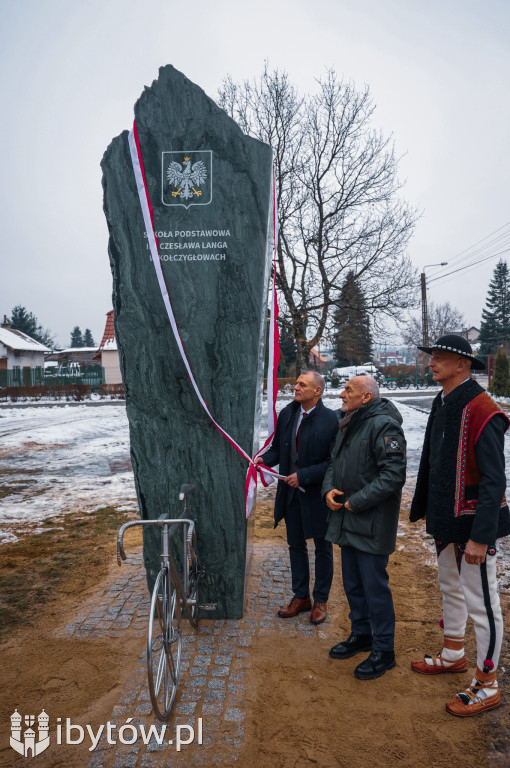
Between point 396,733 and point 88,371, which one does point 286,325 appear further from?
point 88,371

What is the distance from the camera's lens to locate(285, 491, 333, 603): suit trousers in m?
3.89

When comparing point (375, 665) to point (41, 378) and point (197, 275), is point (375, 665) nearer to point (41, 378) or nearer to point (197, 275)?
point (197, 275)

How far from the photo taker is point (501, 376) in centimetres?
2244

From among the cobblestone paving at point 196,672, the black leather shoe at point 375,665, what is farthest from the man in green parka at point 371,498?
the cobblestone paving at point 196,672

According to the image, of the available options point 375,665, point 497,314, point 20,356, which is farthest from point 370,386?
point 497,314

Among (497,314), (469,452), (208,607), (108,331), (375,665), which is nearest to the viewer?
(469,452)

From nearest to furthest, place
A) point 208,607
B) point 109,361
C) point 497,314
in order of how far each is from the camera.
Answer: point 208,607
point 109,361
point 497,314

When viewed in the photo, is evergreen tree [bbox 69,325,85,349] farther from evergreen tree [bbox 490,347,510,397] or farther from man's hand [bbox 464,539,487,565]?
man's hand [bbox 464,539,487,565]

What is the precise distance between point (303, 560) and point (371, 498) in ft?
3.94

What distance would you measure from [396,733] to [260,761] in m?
0.73

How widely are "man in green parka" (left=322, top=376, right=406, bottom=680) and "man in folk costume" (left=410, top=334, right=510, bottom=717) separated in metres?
0.25

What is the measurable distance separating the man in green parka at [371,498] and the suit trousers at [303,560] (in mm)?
524

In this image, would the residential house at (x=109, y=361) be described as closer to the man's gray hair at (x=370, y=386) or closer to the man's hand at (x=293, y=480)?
the man's hand at (x=293, y=480)

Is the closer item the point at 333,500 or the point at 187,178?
the point at 333,500
